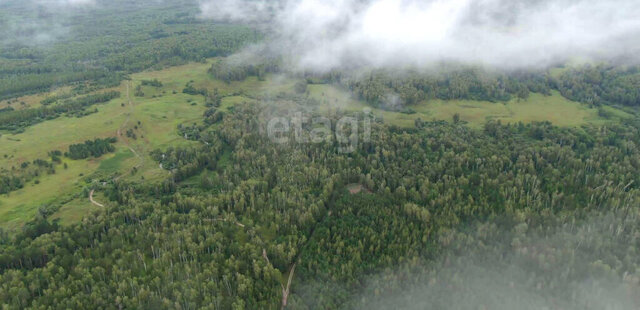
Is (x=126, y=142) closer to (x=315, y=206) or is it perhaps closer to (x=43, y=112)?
(x=43, y=112)

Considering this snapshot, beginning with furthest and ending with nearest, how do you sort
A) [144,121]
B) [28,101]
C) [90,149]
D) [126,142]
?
1. [28,101]
2. [144,121]
3. [126,142]
4. [90,149]

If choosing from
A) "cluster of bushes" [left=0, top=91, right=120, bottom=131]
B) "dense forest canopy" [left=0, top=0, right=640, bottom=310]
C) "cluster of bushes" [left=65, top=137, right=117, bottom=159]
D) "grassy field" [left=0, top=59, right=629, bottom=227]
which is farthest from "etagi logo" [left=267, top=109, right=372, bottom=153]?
"cluster of bushes" [left=0, top=91, right=120, bottom=131]

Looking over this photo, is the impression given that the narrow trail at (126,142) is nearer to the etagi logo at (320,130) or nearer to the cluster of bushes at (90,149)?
the cluster of bushes at (90,149)

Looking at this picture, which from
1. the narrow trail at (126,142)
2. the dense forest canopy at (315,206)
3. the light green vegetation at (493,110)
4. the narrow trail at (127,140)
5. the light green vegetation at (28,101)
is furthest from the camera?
the light green vegetation at (28,101)

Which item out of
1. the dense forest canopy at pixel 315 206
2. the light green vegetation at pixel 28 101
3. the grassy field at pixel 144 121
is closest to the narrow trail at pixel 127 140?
the grassy field at pixel 144 121

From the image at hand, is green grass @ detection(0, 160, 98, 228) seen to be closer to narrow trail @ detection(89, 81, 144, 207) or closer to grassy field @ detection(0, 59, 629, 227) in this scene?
grassy field @ detection(0, 59, 629, 227)

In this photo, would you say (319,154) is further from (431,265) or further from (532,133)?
(532,133)

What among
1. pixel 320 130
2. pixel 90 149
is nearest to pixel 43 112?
pixel 90 149

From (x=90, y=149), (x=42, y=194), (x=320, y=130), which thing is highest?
(x=320, y=130)
